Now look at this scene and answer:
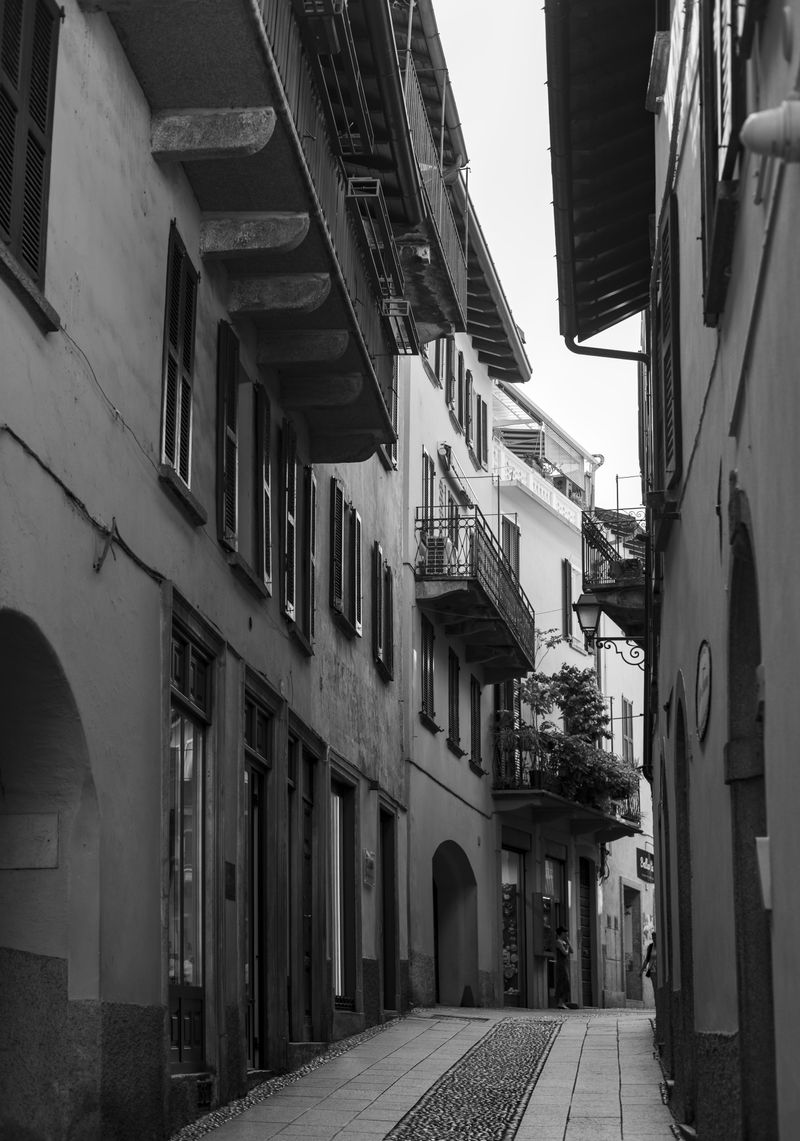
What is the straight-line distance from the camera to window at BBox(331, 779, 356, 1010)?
17453 millimetres

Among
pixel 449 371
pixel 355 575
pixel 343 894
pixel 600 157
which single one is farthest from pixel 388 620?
pixel 600 157

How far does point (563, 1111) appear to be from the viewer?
1143 centimetres

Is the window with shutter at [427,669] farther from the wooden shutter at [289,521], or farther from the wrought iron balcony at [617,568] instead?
Result: the wooden shutter at [289,521]

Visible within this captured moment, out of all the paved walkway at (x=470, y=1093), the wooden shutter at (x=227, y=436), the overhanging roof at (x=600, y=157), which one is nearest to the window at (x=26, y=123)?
the wooden shutter at (x=227, y=436)

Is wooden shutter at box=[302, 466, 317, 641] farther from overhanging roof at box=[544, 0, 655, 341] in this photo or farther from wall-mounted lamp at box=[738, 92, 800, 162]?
wall-mounted lamp at box=[738, 92, 800, 162]

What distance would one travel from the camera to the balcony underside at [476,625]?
25109 millimetres

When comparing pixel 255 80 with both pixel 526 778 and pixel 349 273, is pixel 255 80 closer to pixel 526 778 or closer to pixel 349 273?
pixel 349 273

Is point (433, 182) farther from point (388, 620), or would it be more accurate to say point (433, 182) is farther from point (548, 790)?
point (548, 790)

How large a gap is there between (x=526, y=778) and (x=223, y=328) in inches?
799

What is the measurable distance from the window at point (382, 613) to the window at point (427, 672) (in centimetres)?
230

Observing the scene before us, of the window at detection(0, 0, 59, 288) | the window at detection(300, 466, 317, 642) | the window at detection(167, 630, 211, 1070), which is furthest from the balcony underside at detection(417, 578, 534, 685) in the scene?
the window at detection(0, 0, 59, 288)

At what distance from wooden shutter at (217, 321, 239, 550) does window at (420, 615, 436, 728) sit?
11536 mm

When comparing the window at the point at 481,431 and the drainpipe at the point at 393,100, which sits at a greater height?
the window at the point at 481,431

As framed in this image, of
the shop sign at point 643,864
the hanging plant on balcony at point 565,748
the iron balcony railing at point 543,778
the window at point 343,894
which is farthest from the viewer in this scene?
the shop sign at point 643,864
